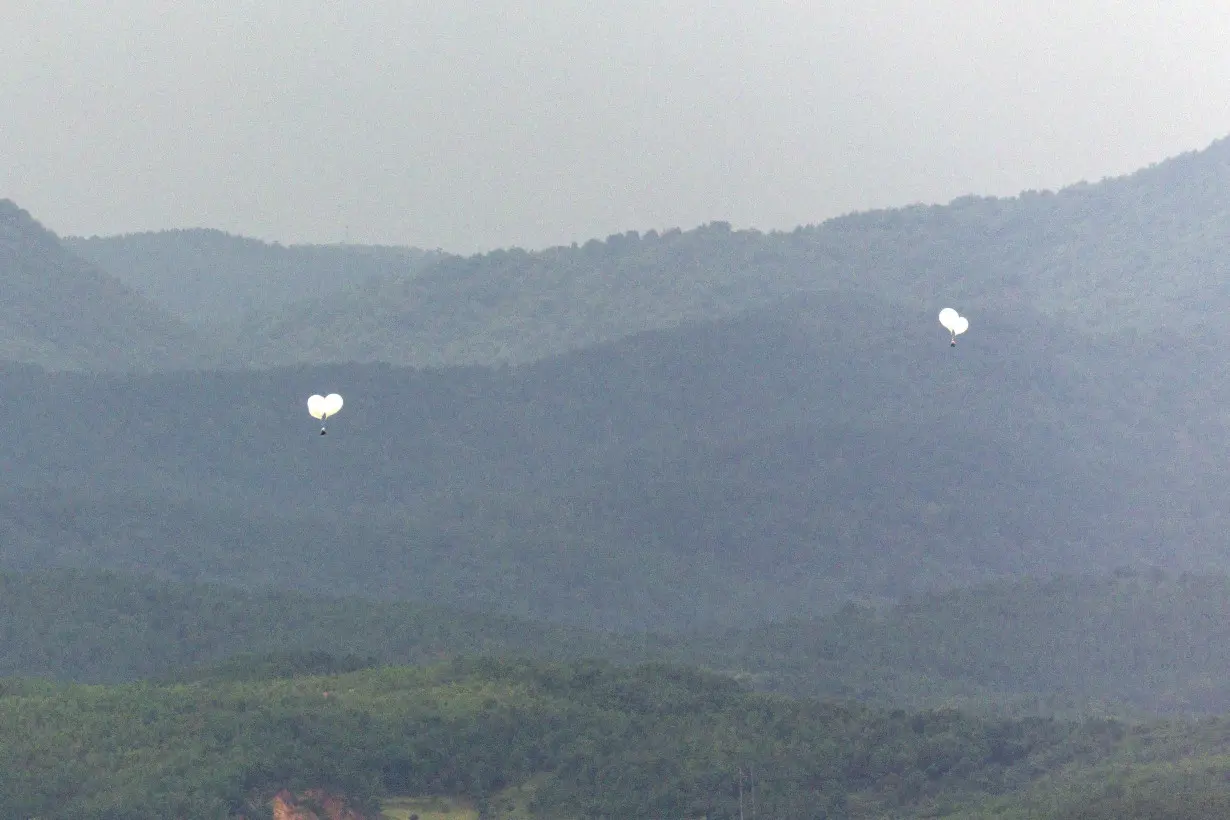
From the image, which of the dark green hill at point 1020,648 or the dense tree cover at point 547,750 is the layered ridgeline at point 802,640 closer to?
the dark green hill at point 1020,648

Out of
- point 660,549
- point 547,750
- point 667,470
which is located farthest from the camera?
point 667,470

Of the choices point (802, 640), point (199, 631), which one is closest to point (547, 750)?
point (199, 631)

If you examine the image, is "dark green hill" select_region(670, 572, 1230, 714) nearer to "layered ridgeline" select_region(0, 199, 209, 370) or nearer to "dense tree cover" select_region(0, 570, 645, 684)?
"dense tree cover" select_region(0, 570, 645, 684)

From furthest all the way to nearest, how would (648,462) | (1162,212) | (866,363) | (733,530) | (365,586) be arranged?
(1162,212)
(866,363)
(648,462)
(733,530)
(365,586)

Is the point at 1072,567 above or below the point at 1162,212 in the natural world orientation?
below

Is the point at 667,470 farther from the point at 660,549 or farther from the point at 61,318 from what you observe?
the point at 61,318

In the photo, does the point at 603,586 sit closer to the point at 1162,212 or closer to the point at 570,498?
the point at 570,498

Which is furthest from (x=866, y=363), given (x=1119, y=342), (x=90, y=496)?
(x=90, y=496)

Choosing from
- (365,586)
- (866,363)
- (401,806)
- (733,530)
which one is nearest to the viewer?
(401,806)
